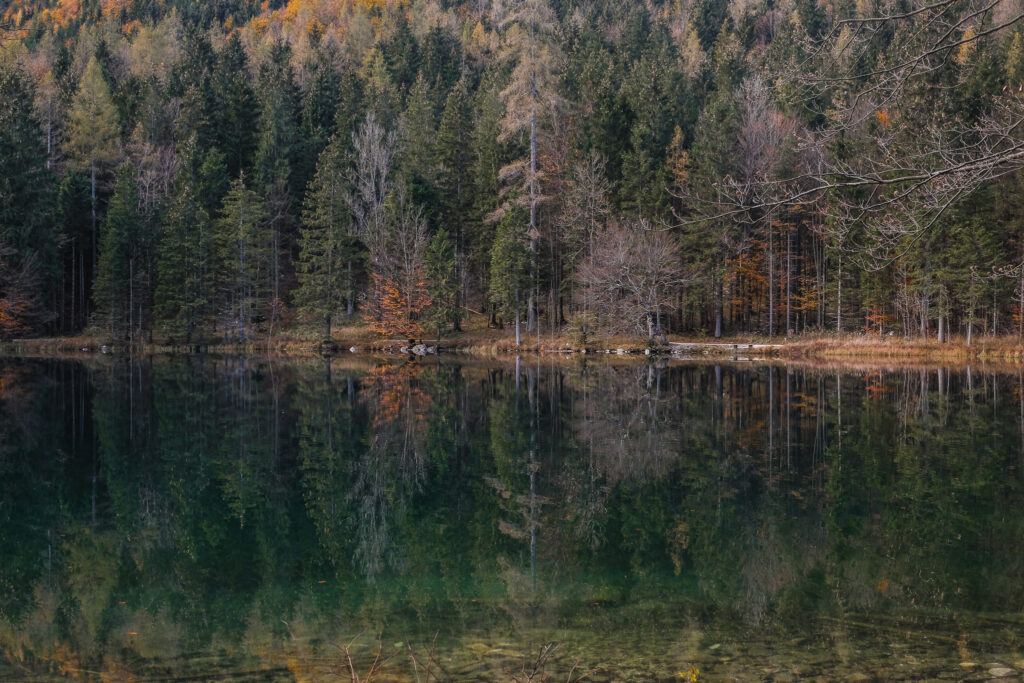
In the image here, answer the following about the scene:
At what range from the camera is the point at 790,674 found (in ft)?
19.3

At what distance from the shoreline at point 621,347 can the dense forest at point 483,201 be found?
1159mm

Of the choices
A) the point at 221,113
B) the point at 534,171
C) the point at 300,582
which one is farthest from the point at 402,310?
the point at 300,582

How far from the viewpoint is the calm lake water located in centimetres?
637

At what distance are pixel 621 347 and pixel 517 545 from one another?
37.6 m

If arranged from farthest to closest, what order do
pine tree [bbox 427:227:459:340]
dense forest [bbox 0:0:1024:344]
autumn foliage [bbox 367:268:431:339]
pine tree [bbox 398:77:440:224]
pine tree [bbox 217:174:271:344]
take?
pine tree [bbox 217:174:271:344]
pine tree [bbox 398:77:440:224]
pine tree [bbox 427:227:459:340]
autumn foliage [bbox 367:268:431:339]
dense forest [bbox 0:0:1024:344]

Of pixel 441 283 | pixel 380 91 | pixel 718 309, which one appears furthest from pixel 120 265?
pixel 718 309

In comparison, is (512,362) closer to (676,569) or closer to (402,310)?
(402,310)

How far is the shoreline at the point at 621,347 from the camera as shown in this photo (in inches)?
1543

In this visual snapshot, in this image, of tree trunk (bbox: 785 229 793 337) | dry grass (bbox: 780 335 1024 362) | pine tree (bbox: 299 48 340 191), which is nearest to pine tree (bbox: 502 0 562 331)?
tree trunk (bbox: 785 229 793 337)

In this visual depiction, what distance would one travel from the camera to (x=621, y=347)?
46469mm

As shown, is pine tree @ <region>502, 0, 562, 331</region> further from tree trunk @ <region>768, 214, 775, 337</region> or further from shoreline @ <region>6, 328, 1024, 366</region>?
tree trunk @ <region>768, 214, 775, 337</region>

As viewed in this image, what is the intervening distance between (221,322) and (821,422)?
156ft

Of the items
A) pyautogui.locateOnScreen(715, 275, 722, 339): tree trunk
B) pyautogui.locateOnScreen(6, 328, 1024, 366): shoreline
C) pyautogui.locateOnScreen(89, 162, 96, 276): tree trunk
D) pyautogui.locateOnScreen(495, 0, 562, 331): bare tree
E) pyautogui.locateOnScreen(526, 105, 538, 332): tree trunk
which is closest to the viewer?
pyautogui.locateOnScreen(6, 328, 1024, 366): shoreline

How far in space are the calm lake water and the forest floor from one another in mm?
20572
